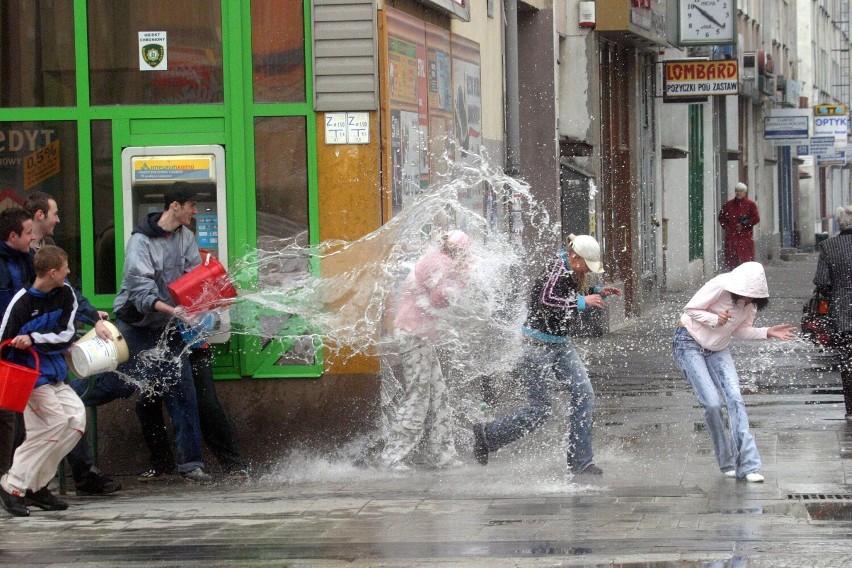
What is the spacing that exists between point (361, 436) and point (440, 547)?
10.7ft

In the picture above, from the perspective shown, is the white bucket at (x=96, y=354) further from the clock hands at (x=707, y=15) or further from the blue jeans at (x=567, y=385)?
the clock hands at (x=707, y=15)

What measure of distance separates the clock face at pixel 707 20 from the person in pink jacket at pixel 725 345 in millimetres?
16216

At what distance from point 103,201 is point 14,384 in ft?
8.32

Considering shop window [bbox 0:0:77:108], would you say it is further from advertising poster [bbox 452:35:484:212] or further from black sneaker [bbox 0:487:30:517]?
advertising poster [bbox 452:35:484:212]

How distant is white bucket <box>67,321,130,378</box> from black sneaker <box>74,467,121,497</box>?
0.88 m

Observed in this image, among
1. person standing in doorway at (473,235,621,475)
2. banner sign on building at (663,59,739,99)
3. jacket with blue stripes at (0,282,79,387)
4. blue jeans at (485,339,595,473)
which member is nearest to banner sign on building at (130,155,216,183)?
jacket with blue stripes at (0,282,79,387)

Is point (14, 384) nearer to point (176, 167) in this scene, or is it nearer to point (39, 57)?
point (176, 167)

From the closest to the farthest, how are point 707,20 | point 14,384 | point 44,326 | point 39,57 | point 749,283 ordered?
point 14,384
point 44,326
point 749,283
point 39,57
point 707,20

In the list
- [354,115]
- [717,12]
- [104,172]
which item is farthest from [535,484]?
[717,12]

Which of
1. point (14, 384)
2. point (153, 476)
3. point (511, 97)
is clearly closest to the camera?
point (14, 384)

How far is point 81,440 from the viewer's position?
1005 cm

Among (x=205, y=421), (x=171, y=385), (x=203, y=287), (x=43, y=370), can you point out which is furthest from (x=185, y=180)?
(x=43, y=370)

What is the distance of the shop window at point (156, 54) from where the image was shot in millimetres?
11062

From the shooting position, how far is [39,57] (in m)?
11.1
